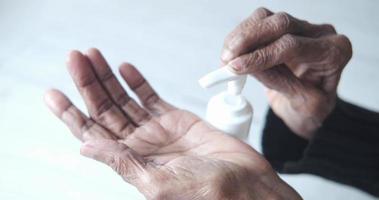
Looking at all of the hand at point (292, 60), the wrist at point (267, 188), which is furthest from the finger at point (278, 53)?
the wrist at point (267, 188)

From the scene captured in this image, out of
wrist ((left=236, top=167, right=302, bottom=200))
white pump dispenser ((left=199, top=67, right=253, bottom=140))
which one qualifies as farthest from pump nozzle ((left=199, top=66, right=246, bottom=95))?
wrist ((left=236, top=167, right=302, bottom=200))

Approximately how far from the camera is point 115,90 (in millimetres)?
615

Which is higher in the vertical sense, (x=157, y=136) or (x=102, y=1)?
(x=102, y=1)

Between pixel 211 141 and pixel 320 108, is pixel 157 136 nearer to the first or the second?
pixel 211 141

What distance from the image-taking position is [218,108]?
0.55 metres

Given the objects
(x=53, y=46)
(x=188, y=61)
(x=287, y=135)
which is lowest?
(x=287, y=135)

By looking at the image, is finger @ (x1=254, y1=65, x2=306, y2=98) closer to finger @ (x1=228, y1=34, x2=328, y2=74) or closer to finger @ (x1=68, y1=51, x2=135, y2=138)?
finger @ (x1=228, y1=34, x2=328, y2=74)

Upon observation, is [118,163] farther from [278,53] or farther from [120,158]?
[278,53]

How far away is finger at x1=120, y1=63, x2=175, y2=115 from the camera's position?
0.63 m

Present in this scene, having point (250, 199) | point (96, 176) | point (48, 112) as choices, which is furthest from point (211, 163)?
point (48, 112)

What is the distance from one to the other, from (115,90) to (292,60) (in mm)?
221

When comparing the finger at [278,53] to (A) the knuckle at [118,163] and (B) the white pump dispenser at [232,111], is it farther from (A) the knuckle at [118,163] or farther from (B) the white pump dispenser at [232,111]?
(A) the knuckle at [118,163]

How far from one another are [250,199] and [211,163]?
5cm

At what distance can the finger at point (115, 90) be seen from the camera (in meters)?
0.60
